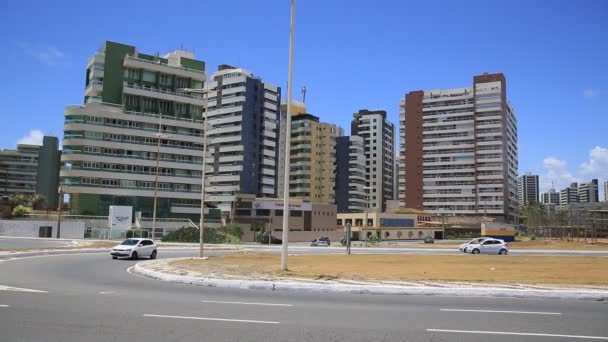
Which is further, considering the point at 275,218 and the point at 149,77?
the point at 275,218

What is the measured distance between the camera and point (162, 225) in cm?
8538

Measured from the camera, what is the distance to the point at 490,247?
48.8 metres

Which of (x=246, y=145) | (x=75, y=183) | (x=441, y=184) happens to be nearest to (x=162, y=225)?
(x=75, y=183)

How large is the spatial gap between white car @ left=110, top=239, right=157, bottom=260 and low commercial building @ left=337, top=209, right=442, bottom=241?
282 feet

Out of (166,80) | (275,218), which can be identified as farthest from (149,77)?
(275,218)

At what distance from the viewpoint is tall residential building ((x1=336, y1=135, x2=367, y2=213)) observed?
15838 centimetres

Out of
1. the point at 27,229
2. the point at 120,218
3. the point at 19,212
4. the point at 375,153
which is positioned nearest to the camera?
the point at 120,218

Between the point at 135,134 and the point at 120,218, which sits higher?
the point at 135,134

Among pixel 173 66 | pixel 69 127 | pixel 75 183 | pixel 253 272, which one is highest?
pixel 173 66

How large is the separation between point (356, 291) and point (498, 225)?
331ft

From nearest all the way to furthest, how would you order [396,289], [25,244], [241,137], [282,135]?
[396,289]
[25,244]
[241,137]
[282,135]

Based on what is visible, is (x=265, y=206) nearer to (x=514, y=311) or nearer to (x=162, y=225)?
(x=162, y=225)

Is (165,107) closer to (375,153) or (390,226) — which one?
(390,226)

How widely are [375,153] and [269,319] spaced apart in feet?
579
